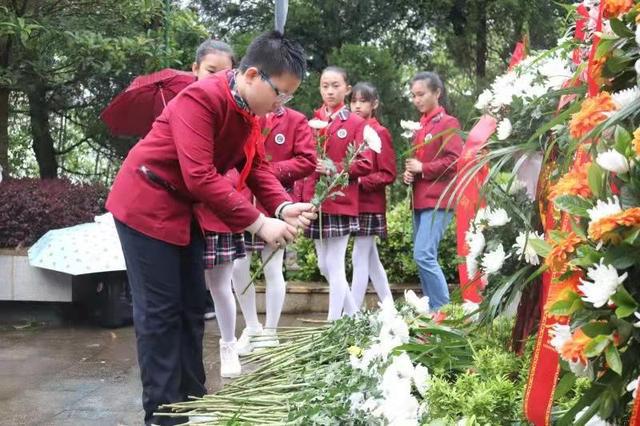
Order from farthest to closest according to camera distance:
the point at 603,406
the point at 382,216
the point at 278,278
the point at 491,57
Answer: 1. the point at 491,57
2. the point at 382,216
3. the point at 278,278
4. the point at 603,406

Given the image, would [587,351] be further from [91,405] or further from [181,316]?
[91,405]

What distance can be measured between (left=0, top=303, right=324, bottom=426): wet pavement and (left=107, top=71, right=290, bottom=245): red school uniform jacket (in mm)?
1226

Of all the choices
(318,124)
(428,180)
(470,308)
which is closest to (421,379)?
(470,308)

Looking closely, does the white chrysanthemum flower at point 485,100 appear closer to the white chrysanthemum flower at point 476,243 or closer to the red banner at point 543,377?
the white chrysanthemum flower at point 476,243

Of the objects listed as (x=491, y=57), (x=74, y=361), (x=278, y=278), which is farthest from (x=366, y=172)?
(x=491, y=57)

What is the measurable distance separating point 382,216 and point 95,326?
7.99 feet

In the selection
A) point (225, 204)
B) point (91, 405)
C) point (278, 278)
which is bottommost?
point (91, 405)

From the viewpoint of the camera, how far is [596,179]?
6.44ft

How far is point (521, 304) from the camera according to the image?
2.98m

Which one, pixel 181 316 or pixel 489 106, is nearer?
pixel 489 106

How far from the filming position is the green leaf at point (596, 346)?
1839 millimetres

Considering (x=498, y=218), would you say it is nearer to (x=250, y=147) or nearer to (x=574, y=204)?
(x=574, y=204)

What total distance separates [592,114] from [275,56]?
5.47 feet

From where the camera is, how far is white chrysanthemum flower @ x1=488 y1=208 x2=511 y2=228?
302 centimetres
